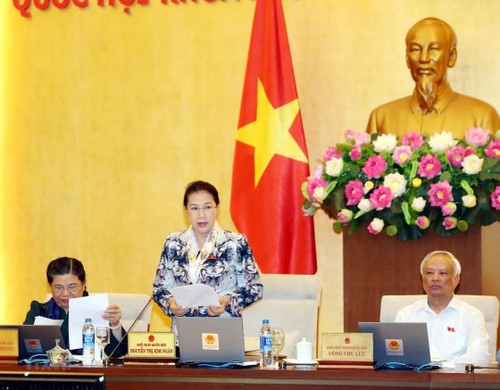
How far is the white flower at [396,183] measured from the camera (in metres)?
4.45

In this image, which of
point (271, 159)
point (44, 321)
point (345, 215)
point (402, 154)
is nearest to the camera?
point (44, 321)

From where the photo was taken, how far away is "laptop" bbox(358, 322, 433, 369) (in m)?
3.40

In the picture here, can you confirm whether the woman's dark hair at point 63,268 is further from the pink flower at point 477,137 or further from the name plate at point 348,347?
the pink flower at point 477,137

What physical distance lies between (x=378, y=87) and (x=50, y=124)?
7.33 ft

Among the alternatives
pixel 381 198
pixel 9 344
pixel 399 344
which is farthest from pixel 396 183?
pixel 9 344

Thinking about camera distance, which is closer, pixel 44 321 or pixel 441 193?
pixel 44 321

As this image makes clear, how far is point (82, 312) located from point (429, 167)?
1.65 m

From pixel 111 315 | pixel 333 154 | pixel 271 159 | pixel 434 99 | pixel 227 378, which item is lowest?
pixel 227 378

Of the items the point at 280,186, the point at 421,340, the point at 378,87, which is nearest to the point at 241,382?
the point at 421,340

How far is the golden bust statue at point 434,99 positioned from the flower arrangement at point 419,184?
918mm

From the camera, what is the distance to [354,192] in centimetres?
455

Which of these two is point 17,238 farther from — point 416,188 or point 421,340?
point 421,340

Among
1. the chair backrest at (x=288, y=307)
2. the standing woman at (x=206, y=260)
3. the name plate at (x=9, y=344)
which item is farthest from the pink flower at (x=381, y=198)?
the name plate at (x=9, y=344)

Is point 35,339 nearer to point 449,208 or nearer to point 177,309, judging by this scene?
point 177,309
